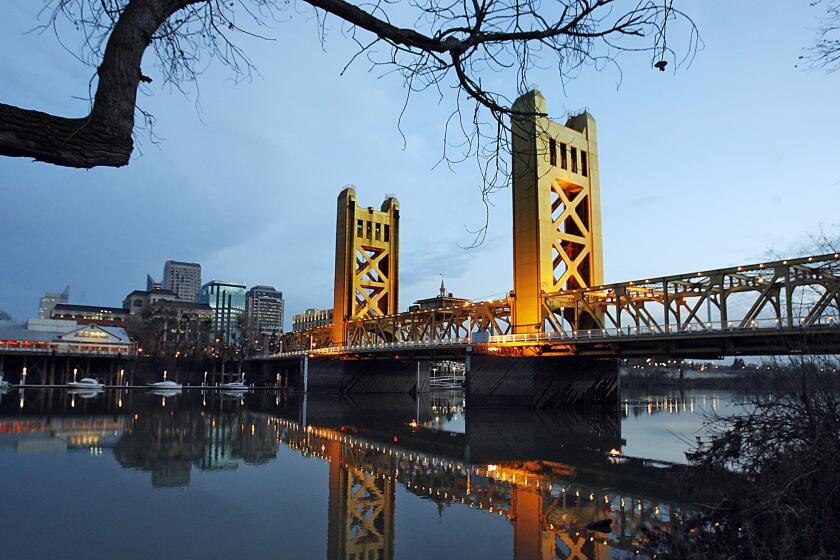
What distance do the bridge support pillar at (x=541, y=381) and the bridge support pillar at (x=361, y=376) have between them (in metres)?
23.1

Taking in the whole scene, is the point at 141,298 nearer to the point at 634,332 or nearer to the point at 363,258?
the point at 363,258

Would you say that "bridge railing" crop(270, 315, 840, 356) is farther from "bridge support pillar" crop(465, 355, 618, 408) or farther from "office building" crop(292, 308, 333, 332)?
"office building" crop(292, 308, 333, 332)

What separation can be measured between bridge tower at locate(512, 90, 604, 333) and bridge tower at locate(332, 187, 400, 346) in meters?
27.3

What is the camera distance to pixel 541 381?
39750mm

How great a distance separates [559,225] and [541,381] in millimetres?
11392

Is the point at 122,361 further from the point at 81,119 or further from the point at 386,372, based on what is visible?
the point at 81,119

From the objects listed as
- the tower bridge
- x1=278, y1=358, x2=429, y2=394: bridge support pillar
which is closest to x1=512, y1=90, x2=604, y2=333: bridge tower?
the tower bridge

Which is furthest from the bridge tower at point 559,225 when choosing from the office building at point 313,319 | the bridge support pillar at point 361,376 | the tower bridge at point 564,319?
the office building at point 313,319

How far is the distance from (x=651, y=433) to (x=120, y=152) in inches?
1000

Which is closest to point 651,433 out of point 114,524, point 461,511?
point 461,511

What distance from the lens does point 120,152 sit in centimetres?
332

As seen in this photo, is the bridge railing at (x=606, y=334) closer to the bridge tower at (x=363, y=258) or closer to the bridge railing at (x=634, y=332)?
the bridge railing at (x=634, y=332)

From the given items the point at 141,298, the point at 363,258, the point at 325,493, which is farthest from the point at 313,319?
the point at 325,493

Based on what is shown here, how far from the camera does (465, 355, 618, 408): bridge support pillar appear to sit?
3809 centimetres
